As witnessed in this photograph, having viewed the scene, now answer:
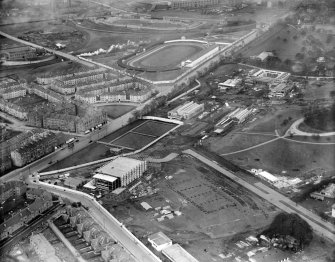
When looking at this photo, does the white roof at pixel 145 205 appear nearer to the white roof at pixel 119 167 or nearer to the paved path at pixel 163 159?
the white roof at pixel 119 167

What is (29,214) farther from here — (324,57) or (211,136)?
(324,57)

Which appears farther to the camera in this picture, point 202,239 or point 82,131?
point 82,131

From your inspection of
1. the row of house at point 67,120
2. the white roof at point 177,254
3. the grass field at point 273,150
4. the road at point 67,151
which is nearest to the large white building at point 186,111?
the road at point 67,151

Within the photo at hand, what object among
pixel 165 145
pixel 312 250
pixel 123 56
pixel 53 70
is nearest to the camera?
pixel 312 250

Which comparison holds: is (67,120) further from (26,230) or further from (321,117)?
(321,117)

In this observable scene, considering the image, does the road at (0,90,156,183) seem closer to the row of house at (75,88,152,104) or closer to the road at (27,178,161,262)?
the road at (27,178,161,262)

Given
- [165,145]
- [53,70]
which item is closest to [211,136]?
[165,145]

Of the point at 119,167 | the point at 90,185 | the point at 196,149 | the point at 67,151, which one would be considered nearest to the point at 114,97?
the point at 67,151
